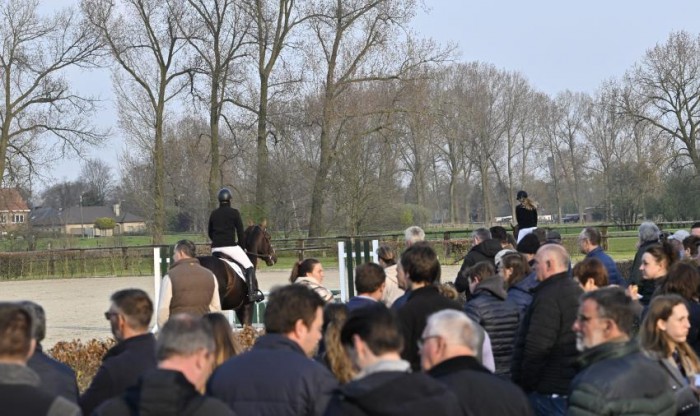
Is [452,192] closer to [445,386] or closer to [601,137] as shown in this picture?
[601,137]

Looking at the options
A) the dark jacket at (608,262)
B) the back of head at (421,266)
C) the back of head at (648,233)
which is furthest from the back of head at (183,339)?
the back of head at (648,233)

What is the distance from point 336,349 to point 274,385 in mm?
807

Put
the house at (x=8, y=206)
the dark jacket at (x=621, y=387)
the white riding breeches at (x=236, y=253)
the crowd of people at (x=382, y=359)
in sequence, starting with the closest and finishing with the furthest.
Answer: the crowd of people at (x=382, y=359) < the dark jacket at (x=621, y=387) < the white riding breeches at (x=236, y=253) < the house at (x=8, y=206)

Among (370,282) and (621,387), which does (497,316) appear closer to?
(370,282)

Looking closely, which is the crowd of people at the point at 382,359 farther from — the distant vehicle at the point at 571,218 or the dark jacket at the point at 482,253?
the distant vehicle at the point at 571,218

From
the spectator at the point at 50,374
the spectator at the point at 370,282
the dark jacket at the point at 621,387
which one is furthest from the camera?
the spectator at the point at 370,282

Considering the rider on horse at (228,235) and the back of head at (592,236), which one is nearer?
the back of head at (592,236)

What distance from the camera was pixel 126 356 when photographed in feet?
16.1

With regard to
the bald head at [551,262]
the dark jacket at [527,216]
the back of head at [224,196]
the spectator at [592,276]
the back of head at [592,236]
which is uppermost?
the back of head at [224,196]

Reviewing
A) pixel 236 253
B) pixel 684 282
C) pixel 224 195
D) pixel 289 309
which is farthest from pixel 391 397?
pixel 236 253

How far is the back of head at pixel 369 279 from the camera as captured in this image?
6.46 meters

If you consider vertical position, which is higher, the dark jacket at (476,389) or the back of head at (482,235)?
the back of head at (482,235)

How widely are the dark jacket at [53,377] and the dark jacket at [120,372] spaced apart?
20 cm

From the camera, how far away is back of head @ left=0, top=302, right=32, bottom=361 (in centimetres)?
391
